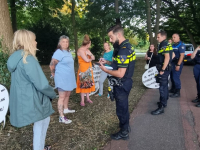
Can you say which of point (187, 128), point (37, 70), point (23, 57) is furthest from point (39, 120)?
point (187, 128)

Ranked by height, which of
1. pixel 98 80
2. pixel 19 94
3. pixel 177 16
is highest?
pixel 177 16

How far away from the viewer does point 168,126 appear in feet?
11.6

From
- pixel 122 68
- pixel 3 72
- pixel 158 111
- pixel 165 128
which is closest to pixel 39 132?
pixel 122 68

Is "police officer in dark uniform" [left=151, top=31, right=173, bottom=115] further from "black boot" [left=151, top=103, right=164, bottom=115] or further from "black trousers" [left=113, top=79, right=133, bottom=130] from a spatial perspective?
"black trousers" [left=113, top=79, right=133, bottom=130]

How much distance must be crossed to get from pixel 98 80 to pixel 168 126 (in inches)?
114

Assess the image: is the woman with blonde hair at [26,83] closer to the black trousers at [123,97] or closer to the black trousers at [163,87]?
the black trousers at [123,97]

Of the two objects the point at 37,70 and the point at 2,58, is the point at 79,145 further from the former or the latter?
the point at 2,58

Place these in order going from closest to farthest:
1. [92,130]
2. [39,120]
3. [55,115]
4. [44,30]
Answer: [39,120] < [92,130] < [55,115] < [44,30]

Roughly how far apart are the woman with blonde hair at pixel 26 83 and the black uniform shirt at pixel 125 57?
1.09 metres

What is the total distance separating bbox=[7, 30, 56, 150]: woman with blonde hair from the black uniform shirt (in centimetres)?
109

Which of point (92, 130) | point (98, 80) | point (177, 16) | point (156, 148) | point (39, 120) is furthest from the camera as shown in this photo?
point (177, 16)

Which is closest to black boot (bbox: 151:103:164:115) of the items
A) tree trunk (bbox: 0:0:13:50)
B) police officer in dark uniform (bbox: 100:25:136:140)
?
police officer in dark uniform (bbox: 100:25:136:140)

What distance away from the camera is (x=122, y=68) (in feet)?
8.71

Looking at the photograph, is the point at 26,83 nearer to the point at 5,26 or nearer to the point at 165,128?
the point at 5,26
